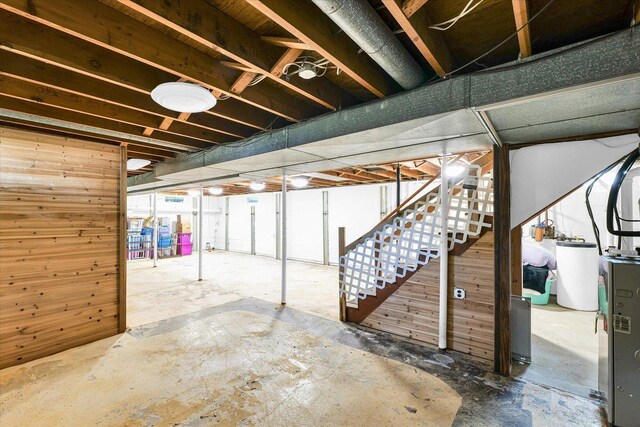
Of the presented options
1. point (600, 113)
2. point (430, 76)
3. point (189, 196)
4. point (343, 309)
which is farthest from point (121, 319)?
point (189, 196)

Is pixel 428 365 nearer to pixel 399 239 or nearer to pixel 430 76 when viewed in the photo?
pixel 399 239

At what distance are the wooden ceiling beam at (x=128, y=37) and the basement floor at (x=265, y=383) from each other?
2433 mm

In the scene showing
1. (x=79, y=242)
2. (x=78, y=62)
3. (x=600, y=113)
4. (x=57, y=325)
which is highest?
(x=78, y=62)

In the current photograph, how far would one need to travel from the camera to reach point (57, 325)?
3135 mm

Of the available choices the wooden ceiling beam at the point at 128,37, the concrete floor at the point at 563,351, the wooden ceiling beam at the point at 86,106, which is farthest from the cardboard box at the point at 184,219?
the concrete floor at the point at 563,351

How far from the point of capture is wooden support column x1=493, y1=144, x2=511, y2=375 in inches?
105

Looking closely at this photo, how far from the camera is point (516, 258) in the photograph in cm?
329

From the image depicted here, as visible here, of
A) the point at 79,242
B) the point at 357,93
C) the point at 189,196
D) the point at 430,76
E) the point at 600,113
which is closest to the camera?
the point at 600,113

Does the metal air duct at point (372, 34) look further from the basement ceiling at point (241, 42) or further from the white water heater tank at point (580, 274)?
the white water heater tank at point (580, 274)

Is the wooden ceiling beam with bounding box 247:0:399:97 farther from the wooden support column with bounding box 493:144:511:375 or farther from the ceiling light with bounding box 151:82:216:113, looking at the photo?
the wooden support column with bounding box 493:144:511:375

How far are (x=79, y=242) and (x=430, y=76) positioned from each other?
13.0 feet

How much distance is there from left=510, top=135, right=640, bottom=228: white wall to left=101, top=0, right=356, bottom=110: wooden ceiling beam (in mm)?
2125

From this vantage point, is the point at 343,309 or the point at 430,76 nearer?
the point at 430,76

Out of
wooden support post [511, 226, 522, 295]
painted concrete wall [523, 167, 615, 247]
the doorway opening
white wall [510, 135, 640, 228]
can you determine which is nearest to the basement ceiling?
white wall [510, 135, 640, 228]
